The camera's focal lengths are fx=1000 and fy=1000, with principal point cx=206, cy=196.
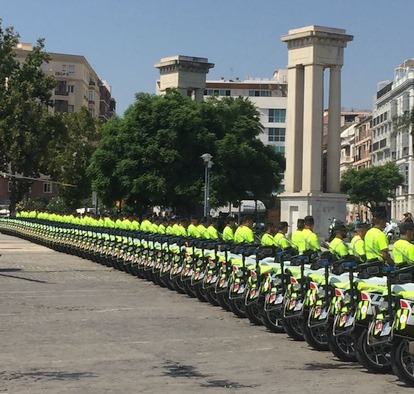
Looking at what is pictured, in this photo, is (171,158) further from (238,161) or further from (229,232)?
(229,232)

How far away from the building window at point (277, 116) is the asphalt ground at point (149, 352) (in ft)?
379

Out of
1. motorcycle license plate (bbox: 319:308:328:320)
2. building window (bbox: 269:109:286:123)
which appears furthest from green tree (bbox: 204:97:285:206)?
building window (bbox: 269:109:286:123)

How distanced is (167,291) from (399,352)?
38.3ft

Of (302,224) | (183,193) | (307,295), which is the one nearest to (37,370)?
(307,295)

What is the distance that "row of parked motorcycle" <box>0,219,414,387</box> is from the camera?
396 inches

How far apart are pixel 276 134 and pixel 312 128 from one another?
72.4 metres

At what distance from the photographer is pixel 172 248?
21.3 meters

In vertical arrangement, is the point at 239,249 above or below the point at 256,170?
below

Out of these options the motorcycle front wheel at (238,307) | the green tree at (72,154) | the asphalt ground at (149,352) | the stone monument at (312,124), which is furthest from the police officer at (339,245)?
the green tree at (72,154)

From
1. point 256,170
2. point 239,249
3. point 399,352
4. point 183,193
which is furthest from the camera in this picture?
point 256,170

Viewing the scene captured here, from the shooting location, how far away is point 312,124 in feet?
203

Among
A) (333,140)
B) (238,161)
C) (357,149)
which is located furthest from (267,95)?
(238,161)

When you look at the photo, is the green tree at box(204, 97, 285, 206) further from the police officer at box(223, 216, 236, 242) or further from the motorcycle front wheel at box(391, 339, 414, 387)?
the motorcycle front wheel at box(391, 339, 414, 387)

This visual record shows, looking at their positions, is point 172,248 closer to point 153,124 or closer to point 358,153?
point 153,124
